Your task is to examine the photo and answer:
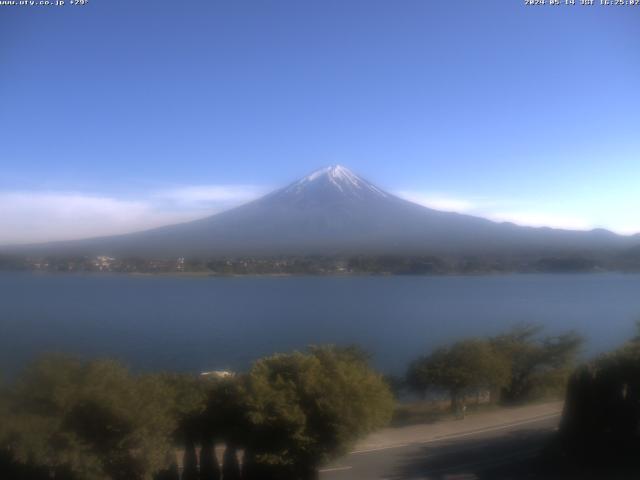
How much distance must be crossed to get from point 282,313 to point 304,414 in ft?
53.9

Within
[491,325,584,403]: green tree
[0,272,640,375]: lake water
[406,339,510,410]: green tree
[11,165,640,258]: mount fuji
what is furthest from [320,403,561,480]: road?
[11,165,640,258]: mount fuji

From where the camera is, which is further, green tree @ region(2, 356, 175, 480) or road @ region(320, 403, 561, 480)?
road @ region(320, 403, 561, 480)

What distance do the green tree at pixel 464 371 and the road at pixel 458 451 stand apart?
1.38m

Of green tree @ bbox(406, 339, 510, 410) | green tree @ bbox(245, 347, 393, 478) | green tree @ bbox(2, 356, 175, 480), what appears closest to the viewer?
green tree @ bbox(2, 356, 175, 480)

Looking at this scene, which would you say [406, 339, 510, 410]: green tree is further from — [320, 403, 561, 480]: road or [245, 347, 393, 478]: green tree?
[245, 347, 393, 478]: green tree

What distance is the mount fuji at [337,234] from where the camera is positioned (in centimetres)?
2647

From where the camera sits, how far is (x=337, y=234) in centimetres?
3425

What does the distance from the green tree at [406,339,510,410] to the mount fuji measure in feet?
49.2

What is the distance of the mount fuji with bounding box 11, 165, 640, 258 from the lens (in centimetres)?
2647

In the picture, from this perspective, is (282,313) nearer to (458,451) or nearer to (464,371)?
(464,371)

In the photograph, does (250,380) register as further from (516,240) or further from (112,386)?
(516,240)

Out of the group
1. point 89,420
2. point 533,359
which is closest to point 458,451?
point 89,420

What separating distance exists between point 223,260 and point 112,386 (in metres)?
20.0

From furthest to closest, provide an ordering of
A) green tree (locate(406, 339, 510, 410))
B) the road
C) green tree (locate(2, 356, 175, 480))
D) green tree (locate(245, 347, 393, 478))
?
green tree (locate(406, 339, 510, 410)) → the road → green tree (locate(245, 347, 393, 478)) → green tree (locate(2, 356, 175, 480))
